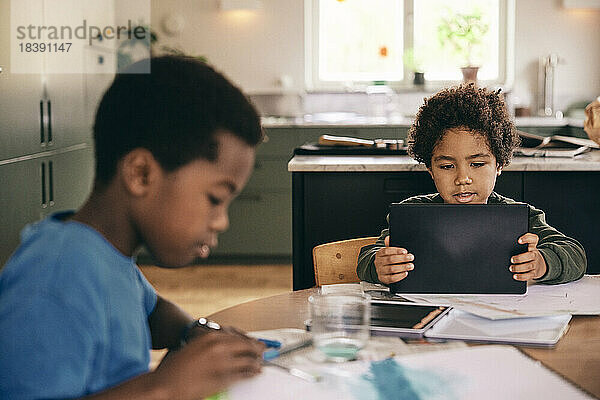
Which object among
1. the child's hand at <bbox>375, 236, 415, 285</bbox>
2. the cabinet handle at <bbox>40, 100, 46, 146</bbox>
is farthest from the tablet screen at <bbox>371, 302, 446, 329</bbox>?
the cabinet handle at <bbox>40, 100, 46, 146</bbox>

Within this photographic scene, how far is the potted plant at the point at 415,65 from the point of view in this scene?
5746mm

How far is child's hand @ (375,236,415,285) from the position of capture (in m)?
1.42

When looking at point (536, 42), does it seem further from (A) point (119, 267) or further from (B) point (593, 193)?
(A) point (119, 267)

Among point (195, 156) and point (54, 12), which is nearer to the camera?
point (195, 156)

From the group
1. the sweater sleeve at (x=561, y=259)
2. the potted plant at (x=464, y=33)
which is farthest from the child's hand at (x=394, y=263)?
the potted plant at (x=464, y=33)

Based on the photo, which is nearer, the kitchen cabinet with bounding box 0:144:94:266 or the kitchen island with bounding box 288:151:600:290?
the kitchen island with bounding box 288:151:600:290

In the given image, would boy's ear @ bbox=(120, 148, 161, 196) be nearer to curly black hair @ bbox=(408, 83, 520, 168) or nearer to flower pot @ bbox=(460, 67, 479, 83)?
curly black hair @ bbox=(408, 83, 520, 168)

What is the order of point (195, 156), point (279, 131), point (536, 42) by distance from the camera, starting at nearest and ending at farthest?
point (195, 156), point (279, 131), point (536, 42)

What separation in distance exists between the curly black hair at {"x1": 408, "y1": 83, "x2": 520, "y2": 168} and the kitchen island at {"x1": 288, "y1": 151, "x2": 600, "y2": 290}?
784 mm

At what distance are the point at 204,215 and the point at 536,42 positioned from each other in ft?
17.4

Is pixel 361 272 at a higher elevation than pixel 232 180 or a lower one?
lower

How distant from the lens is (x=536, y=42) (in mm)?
5719

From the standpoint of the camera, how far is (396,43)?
19.3 feet

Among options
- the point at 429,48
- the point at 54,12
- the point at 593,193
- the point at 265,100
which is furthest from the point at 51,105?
the point at 429,48
